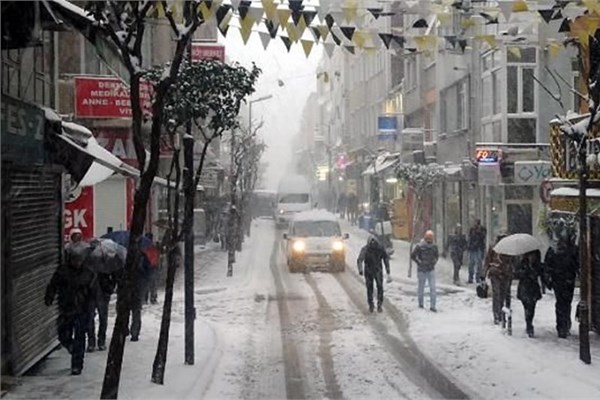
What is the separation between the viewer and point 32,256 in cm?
1170

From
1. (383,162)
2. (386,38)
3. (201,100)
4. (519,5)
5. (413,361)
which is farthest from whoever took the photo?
(383,162)

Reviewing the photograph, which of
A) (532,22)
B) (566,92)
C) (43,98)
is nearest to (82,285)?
(43,98)

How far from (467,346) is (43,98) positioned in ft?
23.4

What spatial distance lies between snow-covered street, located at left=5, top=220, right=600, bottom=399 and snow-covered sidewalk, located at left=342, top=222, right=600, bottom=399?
16 mm

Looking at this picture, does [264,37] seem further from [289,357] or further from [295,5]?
[289,357]

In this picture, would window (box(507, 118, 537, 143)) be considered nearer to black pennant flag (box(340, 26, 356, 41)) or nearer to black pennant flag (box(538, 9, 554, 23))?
black pennant flag (box(538, 9, 554, 23))

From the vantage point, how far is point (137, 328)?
1360 centimetres

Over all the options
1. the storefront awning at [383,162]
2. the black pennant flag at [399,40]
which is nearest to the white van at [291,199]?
the storefront awning at [383,162]

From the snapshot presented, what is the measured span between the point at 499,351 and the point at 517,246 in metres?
2.13

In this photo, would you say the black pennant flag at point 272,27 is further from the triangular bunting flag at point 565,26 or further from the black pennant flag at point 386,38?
the triangular bunting flag at point 565,26

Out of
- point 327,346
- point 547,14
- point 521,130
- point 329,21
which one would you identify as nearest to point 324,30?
point 329,21

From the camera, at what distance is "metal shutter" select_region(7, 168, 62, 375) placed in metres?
10.6

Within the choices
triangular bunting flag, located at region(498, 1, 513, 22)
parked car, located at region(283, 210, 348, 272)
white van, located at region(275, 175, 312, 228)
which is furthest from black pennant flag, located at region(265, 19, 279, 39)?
white van, located at region(275, 175, 312, 228)

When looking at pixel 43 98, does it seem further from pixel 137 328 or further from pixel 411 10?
pixel 411 10
